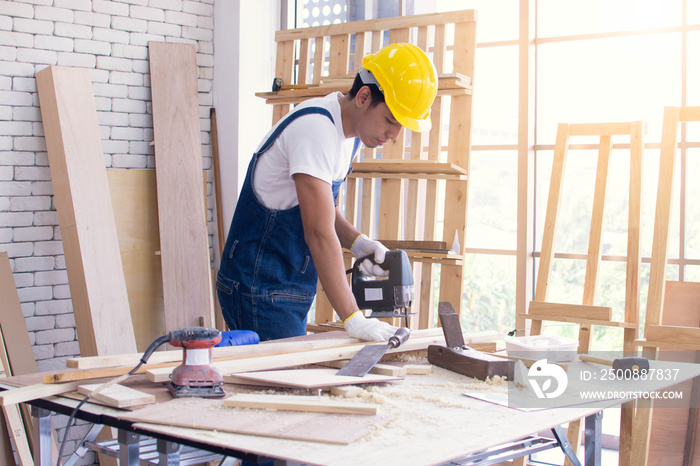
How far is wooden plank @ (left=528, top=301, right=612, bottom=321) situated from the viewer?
→ 316cm

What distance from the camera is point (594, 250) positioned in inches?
133

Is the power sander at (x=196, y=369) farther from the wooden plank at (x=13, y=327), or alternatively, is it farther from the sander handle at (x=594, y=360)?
the wooden plank at (x=13, y=327)

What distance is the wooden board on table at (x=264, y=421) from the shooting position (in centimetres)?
135

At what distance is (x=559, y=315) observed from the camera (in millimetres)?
3256

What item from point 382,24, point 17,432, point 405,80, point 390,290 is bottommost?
point 17,432

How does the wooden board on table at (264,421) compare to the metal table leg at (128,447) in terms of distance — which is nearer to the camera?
the wooden board on table at (264,421)

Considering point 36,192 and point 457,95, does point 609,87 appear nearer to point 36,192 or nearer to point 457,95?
point 457,95

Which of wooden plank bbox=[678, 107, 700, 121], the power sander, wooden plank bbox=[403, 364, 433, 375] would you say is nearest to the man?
wooden plank bbox=[403, 364, 433, 375]

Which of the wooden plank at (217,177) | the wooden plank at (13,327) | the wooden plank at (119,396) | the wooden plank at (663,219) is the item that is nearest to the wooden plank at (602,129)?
the wooden plank at (663,219)

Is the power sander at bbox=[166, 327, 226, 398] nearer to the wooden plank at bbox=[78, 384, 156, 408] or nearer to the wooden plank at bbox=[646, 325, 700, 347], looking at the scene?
the wooden plank at bbox=[78, 384, 156, 408]

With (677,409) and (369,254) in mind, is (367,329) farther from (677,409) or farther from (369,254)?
(677,409)

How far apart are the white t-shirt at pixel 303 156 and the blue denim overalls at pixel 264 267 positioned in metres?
0.04

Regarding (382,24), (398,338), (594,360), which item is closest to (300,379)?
(398,338)

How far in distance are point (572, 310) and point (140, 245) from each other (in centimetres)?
257
